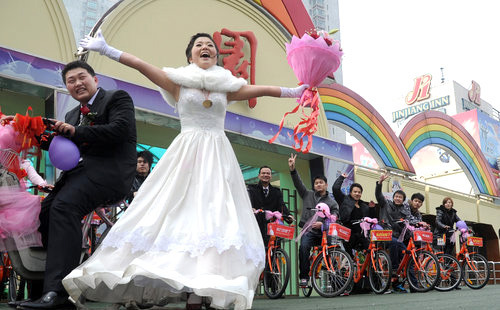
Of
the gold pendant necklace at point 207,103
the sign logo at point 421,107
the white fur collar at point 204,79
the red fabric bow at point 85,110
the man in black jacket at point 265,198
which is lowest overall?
the man in black jacket at point 265,198

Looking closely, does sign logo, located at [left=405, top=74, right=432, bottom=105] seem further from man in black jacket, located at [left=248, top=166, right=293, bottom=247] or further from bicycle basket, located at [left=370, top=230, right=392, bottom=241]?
man in black jacket, located at [left=248, top=166, right=293, bottom=247]

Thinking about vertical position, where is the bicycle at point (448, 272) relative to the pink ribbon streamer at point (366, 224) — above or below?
below

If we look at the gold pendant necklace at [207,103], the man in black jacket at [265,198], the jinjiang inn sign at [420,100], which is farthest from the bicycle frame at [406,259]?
the jinjiang inn sign at [420,100]

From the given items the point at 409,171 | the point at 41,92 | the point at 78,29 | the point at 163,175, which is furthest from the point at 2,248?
the point at 78,29

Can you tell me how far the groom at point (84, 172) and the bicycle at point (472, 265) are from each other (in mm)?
6906

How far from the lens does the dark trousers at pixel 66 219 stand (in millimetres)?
3186

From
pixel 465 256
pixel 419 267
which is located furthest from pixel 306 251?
pixel 465 256

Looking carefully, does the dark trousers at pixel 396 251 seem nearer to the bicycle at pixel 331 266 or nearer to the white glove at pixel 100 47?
→ the bicycle at pixel 331 266

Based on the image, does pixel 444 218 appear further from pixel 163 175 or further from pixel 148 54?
pixel 163 175

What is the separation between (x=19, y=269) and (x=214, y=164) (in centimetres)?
144

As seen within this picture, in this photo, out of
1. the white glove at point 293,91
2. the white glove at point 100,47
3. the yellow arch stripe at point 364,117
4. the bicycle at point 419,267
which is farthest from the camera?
the yellow arch stripe at point 364,117

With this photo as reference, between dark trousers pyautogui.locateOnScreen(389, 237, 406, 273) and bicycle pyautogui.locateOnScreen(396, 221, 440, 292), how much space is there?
223 mm

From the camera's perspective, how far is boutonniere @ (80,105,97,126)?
355 centimetres

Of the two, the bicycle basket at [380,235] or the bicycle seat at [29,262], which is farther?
the bicycle basket at [380,235]
